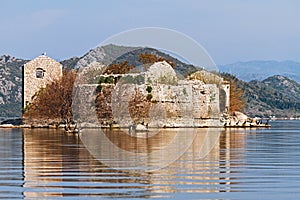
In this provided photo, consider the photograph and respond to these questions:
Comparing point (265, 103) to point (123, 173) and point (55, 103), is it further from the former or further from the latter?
point (123, 173)

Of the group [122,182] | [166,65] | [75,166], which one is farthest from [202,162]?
[166,65]

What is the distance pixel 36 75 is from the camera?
71438 millimetres

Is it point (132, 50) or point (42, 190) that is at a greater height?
point (132, 50)

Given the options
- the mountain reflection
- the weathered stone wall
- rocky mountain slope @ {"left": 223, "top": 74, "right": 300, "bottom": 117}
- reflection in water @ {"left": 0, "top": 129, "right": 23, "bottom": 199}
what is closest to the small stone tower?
the weathered stone wall

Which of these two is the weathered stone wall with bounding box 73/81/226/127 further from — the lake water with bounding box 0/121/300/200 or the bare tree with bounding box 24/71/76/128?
the lake water with bounding box 0/121/300/200

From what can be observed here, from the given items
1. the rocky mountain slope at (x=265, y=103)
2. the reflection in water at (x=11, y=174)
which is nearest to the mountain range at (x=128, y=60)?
the rocky mountain slope at (x=265, y=103)

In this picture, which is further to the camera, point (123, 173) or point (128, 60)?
point (128, 60)

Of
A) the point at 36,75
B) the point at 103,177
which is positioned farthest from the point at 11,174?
the point at 36,75

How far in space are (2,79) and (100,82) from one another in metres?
69.2

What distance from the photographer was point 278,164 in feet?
71.4

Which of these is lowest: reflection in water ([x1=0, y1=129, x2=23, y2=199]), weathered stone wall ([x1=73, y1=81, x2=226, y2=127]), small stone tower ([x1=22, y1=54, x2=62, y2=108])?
reflection in water ([x1=0, y1=129, x2=23, y2=199])

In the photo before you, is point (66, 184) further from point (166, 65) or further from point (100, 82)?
point (166, 65)

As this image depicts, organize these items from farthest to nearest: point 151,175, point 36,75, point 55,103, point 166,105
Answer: point 36,75 < point 55,103 < point 166,105 < point 151,175

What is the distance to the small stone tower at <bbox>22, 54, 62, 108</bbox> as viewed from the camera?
7069 cm
